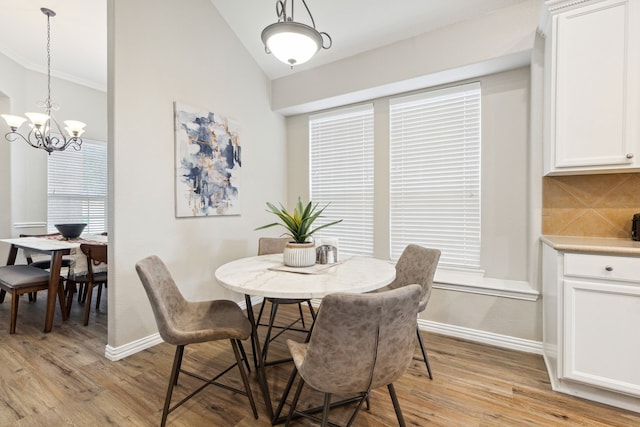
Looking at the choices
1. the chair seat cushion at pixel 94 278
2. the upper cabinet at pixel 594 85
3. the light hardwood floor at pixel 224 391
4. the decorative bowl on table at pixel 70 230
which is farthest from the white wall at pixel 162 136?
the upper cabinet at pixel 594 85

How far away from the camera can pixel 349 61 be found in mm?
3283

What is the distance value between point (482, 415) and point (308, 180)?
2.98m

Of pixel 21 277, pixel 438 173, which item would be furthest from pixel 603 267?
pixel 21 277

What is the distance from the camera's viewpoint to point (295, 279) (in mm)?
1659

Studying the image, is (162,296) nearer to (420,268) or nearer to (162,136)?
(162,136)

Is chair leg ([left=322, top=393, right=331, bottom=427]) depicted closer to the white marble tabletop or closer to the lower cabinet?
the white marble tabletop

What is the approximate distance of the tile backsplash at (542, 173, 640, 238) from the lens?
2229mm

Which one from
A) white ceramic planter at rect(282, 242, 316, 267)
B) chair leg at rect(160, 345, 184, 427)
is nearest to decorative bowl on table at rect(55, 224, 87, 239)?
chair leg at rect(160, 345, 184, 427)

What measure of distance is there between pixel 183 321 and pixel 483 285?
2.35 metres

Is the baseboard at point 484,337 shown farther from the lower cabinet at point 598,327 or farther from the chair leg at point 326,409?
the chair leg at point 326,409

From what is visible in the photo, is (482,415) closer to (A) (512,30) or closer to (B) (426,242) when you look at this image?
(B) (426,242)

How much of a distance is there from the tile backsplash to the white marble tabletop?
1.51m

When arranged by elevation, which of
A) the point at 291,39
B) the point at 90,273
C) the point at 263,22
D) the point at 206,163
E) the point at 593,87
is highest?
the point at 263,22

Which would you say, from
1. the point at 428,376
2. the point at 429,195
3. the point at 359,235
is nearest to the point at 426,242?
the point at 429,195
